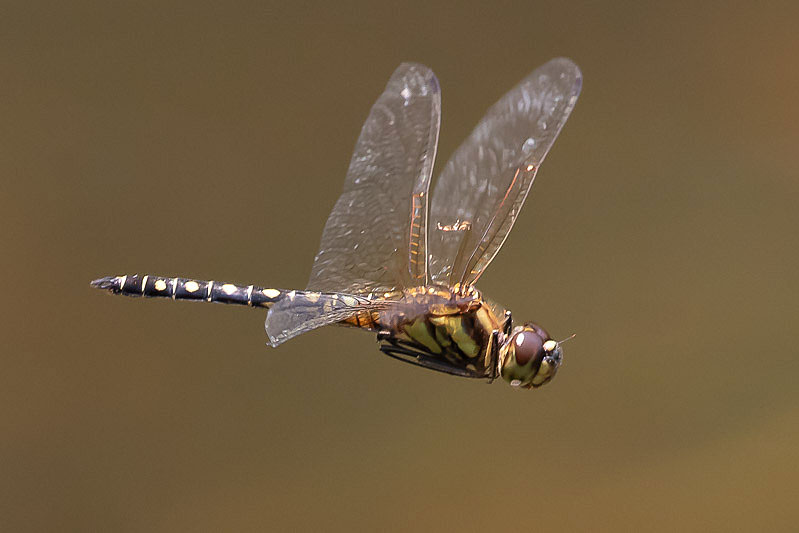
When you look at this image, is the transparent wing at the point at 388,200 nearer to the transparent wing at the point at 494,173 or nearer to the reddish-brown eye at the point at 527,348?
the transparent wing at the point at 494,173

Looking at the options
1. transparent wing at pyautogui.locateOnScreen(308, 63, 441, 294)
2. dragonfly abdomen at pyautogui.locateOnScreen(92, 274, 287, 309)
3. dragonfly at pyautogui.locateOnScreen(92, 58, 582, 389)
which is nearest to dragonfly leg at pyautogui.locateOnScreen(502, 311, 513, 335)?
dragonfly at pyautogui.locateOnScreen(92, 58, 582, 389)

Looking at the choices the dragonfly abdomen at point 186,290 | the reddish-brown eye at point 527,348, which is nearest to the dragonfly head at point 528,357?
the reddish-brown eye at point 527,348

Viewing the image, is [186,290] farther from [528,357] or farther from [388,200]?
[528,357]

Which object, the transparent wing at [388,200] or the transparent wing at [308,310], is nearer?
the transparent wing at [308,310]

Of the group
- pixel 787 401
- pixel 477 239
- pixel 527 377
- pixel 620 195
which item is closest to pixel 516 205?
pixel 477 239

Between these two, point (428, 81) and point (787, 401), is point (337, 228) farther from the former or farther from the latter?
point (787, 401)

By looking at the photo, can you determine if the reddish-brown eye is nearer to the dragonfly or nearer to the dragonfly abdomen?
the dragonfly
